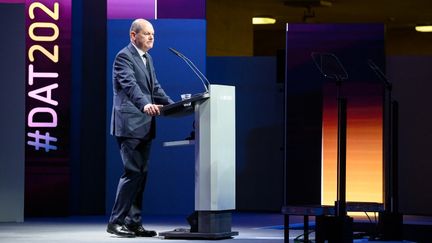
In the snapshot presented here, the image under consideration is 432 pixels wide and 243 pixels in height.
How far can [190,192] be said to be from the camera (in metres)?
10.1

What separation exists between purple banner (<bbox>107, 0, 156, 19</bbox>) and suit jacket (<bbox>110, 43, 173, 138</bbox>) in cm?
275

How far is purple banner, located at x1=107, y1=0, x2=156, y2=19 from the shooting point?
10297mm

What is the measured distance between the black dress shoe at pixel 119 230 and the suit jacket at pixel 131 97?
2.25ft

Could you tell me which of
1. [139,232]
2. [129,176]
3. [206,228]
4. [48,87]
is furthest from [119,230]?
[48,87]

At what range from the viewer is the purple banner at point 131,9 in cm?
1030

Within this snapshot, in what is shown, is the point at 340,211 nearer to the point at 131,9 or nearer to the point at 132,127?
the point at 132,127

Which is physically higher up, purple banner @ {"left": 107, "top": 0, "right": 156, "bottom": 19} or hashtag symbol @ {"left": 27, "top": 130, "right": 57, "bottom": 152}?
purple banner @ {"left": 107, "top": 0, "right": 156, "bottom": 19}

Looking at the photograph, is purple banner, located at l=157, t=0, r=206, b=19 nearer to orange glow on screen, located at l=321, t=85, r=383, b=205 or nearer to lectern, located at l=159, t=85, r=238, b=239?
orange glow on screen, located at l=321, t=85, r=383, b=205

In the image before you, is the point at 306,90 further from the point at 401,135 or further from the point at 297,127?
the point at 401,135

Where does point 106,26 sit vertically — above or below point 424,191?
above

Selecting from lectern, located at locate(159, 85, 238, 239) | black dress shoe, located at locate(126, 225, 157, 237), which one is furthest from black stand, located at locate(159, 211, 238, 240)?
black dress shoe, located at locate(126, 225, 157, 237)

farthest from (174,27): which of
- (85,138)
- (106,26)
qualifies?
(85,138)

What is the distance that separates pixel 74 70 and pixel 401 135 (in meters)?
3.54

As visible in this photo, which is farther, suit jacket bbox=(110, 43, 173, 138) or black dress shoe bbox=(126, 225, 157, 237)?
black dress shoe bbox=(126, 225, 157, 237)
